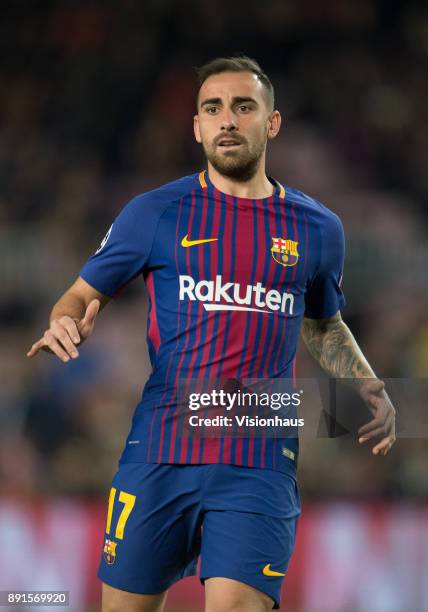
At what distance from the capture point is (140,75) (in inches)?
386

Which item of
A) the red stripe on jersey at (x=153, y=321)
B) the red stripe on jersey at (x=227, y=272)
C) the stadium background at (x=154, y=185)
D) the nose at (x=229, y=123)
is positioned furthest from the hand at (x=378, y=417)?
the stadium background at (x=154, y=185)

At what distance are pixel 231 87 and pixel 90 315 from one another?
3.19 feet

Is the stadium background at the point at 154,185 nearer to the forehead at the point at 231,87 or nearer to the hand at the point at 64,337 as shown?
the hand at the point at 64,337

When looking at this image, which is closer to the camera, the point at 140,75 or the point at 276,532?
the point at 276,532

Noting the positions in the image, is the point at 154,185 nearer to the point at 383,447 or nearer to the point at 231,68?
the point at 231,68

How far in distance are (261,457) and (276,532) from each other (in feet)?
0.80

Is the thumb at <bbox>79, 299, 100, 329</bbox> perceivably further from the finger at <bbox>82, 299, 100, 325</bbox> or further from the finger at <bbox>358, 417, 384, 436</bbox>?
the finger at <bbox>358, 417, 384, 436</bbox>

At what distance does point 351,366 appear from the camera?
3.88 metres

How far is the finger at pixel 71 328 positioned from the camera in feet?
10.6

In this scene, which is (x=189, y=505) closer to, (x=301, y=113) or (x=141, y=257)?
(x=141, y=257)

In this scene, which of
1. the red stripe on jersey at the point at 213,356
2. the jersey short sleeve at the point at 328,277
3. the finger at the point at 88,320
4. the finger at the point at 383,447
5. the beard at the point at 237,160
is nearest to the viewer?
the finger at the point at 88,320

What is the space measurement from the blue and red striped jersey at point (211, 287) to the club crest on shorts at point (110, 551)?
280 mm

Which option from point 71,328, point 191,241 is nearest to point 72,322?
point 71,328

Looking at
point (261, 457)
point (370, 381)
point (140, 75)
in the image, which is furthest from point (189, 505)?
Answer: point (140, 75)
